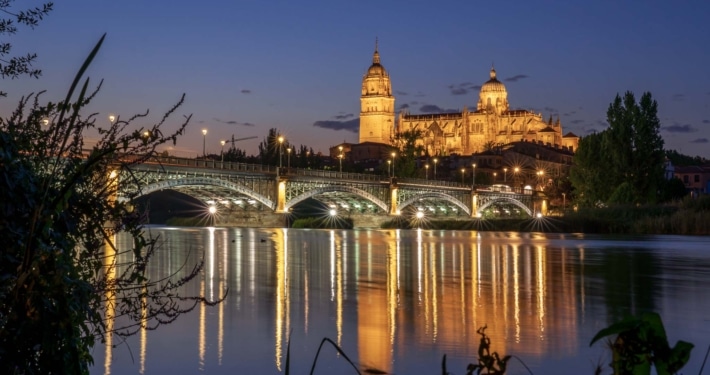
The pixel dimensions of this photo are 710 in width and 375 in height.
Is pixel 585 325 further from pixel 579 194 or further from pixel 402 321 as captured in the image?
pixel 579 194

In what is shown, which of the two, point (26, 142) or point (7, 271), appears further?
point (26, 142)

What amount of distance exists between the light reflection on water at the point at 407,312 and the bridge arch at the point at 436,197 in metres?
66.8

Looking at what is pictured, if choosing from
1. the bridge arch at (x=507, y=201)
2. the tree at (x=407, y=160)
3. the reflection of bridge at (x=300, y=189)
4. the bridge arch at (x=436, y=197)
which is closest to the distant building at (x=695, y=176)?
the bridge arch at (x=507, y=201)

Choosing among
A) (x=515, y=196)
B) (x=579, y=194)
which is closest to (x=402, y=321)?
(x=579, y=194)

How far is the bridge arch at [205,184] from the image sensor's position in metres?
62.1

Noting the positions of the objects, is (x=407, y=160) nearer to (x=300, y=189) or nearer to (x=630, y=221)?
(x=300, y=189)

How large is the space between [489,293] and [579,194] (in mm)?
79441

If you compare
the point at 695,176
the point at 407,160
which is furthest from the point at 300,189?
the point at 695,176

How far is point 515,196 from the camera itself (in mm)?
130125

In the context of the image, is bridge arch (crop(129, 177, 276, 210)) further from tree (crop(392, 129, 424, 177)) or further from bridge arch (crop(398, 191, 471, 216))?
tree (crop(392, 129, 424, 177))

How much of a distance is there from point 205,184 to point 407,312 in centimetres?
5558

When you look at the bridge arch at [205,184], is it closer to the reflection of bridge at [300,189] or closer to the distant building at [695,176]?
the reflection of bridge at [300,189]

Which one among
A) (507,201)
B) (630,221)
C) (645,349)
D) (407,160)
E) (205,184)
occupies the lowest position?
(645,349)

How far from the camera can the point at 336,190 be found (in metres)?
89.8
